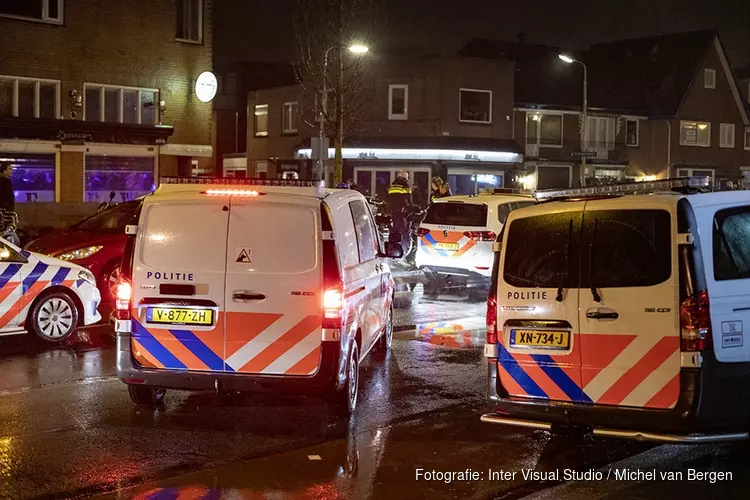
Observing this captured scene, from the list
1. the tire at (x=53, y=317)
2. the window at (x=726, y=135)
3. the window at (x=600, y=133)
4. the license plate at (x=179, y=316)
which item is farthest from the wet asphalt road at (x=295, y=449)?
the window at (x=726, y=135)

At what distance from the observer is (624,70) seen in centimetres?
5428

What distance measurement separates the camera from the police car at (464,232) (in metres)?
16.8

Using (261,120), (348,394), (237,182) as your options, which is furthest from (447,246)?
(261,120)

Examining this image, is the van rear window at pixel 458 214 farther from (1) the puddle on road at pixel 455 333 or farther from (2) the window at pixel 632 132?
(2) the window at pixel 632 132

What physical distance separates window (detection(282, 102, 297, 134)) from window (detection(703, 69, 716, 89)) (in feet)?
79.1

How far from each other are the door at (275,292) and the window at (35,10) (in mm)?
20384

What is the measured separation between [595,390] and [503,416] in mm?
746

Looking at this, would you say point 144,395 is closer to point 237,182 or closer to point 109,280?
point 237,182

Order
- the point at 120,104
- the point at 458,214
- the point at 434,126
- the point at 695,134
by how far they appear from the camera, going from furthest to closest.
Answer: the point at 695,134, the point at 434,126, the point at 120,104, the point at 458,214

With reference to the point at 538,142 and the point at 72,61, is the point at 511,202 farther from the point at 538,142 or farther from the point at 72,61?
the point at 538,142

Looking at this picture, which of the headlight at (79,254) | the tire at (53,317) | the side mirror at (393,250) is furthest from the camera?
the headlight at (79,254)

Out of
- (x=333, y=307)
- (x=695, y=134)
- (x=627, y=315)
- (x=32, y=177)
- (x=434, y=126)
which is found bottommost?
(x=333, y=307)

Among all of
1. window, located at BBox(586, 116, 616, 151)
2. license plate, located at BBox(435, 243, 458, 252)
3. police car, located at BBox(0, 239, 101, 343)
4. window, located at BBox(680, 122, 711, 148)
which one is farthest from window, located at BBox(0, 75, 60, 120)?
window, located at BBox(680, 122, 711, 148)

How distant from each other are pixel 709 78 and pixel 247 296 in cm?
5110
